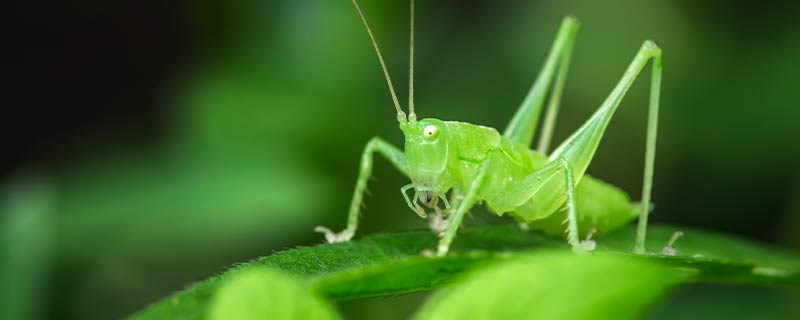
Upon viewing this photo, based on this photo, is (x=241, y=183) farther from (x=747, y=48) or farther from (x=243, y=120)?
(x=747, y=48)

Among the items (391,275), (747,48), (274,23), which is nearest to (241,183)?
(274,23)

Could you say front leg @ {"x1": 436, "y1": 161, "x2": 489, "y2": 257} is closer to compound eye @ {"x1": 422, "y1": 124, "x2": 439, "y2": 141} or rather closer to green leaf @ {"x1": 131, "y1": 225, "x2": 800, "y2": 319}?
green leaf @ {"x1": 131, "y1": 225, "x2": 800, "y2": 319}

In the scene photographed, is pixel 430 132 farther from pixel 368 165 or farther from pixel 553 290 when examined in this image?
pixel 553 290

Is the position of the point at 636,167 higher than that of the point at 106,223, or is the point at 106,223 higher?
the point at 636,167

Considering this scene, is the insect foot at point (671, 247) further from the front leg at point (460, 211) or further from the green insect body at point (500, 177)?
the front leg at point (460, 211)

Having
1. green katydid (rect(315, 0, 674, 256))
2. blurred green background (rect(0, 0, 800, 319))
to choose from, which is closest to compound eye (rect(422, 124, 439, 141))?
green katydid (rect(315, 0, 674, 256))

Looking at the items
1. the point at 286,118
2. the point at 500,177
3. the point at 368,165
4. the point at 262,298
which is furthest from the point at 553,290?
the point at 286,118
